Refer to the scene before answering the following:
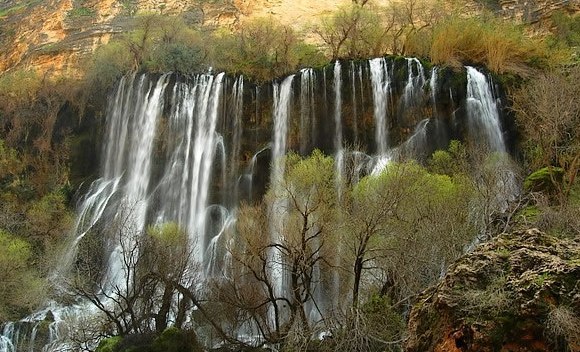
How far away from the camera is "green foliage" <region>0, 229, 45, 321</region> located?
22219 millimetres

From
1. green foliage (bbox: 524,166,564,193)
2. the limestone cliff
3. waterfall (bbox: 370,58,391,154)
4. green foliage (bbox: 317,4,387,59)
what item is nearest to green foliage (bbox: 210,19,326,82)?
green foliage (bbox: 317,4,387,59)

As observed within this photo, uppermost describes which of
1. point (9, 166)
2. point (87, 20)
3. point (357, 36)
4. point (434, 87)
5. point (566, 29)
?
point (87, 20)

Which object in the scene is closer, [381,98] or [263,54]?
[381,98]

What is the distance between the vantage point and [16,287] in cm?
2281

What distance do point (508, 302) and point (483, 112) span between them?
20.0 metres

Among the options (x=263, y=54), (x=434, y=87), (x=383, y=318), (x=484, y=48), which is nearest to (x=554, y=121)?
(x=434, y=87)

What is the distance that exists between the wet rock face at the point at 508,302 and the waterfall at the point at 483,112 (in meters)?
17.4

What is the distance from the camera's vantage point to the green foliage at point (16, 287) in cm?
2222

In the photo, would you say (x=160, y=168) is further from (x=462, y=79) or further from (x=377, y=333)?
(x=377, y=333)

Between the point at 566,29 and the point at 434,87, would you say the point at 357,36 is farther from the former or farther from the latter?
the point at 566,29

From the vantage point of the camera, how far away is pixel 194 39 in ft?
119

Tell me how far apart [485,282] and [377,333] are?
5.01m

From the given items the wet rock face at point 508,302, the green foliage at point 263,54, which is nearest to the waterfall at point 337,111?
the green foliage at point 263,54

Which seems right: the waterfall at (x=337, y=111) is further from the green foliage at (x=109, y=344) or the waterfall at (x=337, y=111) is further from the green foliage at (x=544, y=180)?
the green foliage at (x=109, y=344)
